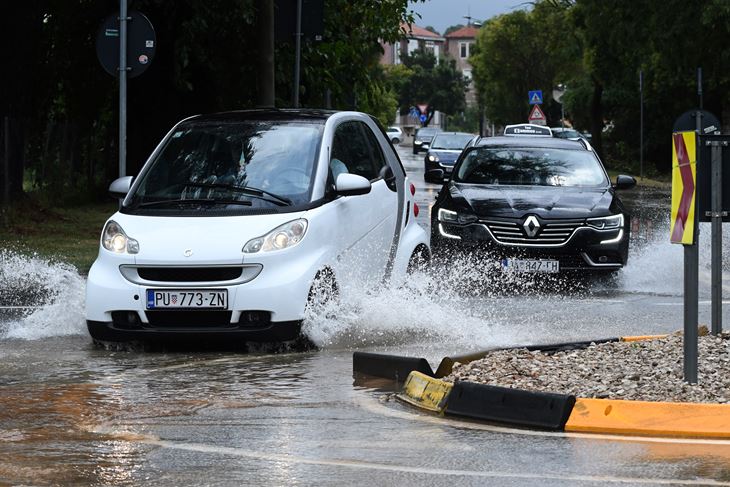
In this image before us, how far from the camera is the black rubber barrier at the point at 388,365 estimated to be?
924 cm

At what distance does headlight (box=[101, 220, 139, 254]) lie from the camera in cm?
1111

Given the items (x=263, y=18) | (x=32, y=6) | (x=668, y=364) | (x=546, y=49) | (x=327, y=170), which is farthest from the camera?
(x=546, y=49)

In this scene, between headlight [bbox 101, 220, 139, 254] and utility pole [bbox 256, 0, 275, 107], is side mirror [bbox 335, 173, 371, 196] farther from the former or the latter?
utility pole [bbox 256, 0, 275, 107]

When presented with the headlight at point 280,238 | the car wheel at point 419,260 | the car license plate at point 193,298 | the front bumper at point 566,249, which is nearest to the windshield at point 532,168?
the front bumper at point 566,249

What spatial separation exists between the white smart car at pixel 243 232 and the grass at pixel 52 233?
178 inches

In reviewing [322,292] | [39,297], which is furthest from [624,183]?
[322,292]

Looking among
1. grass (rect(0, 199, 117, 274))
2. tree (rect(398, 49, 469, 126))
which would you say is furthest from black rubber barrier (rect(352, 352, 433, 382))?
tree (rect(398, 49, 469, 126))

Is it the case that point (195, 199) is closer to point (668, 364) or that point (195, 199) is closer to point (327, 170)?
point (327, 170)

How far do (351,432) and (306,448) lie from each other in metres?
0.49

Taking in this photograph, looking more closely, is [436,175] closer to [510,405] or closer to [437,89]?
[510,405]

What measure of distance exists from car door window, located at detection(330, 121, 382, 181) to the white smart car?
2cm

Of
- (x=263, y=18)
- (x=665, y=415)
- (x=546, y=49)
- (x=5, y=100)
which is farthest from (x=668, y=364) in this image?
(x=546, y=49)

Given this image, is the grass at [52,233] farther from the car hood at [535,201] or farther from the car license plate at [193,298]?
the car license plate at [193,298]

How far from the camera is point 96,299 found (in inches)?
436
